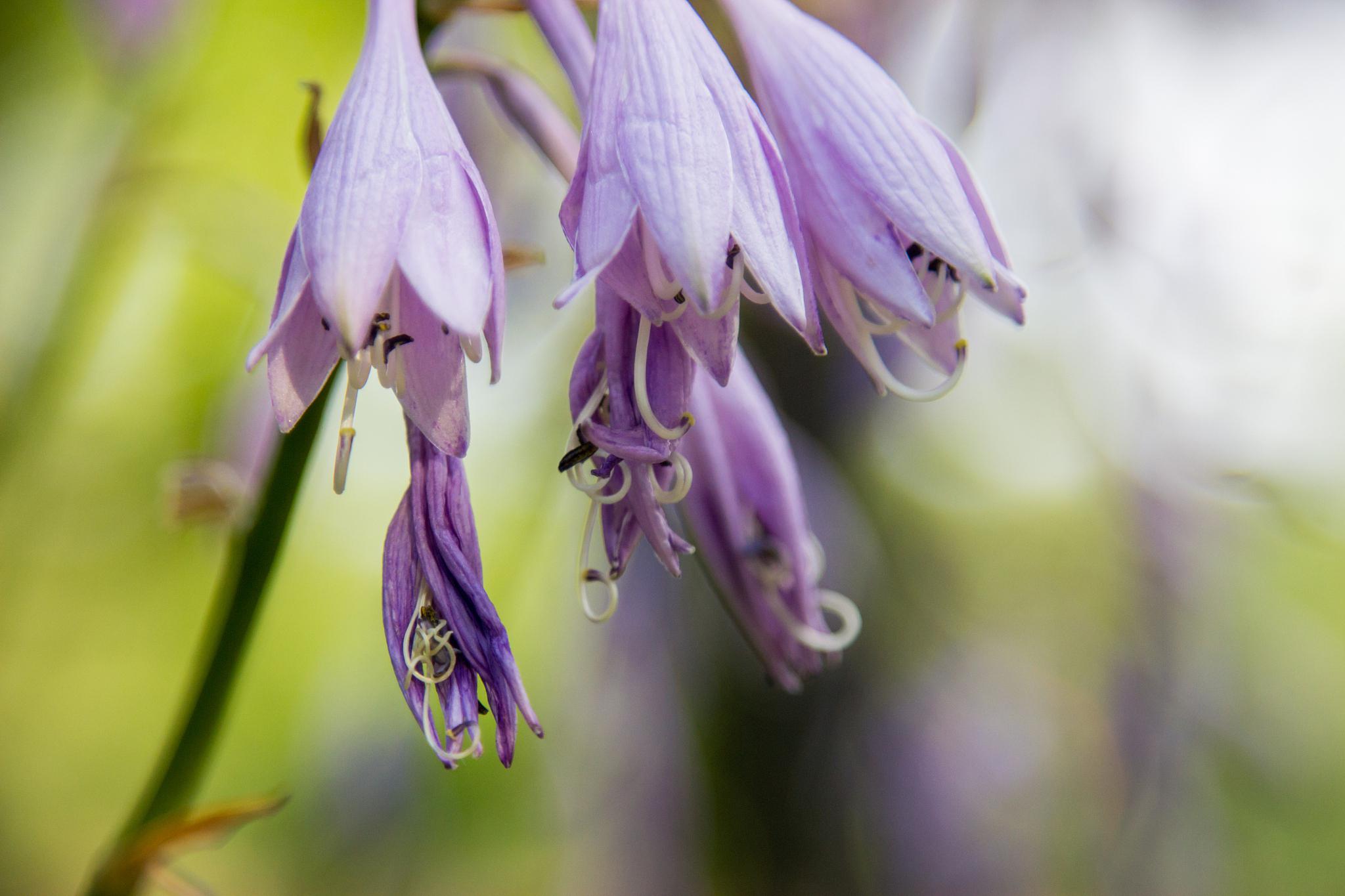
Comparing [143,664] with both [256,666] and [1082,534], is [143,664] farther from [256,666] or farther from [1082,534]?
[1082,534]

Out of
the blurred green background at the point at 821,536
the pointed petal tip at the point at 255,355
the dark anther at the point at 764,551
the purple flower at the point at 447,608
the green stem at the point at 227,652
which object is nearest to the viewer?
the pointed petal tip at the point at 255,355

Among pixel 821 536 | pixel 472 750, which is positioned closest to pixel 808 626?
pixel 472 750

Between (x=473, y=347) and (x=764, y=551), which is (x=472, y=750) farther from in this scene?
(x=764, y=551)

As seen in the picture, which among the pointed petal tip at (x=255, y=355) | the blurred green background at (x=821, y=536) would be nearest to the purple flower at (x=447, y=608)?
the pointed petal tip at (x=255, y=355)

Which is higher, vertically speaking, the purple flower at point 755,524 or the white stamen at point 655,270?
the white stamen at point 655,270

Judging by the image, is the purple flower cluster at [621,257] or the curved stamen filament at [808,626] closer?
the purple flower cluster at [621,257]

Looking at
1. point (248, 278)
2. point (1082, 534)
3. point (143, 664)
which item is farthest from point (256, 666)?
point (1082, 534)

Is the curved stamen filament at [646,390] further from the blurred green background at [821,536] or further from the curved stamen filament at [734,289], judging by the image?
the blurred green background at [821,536]
